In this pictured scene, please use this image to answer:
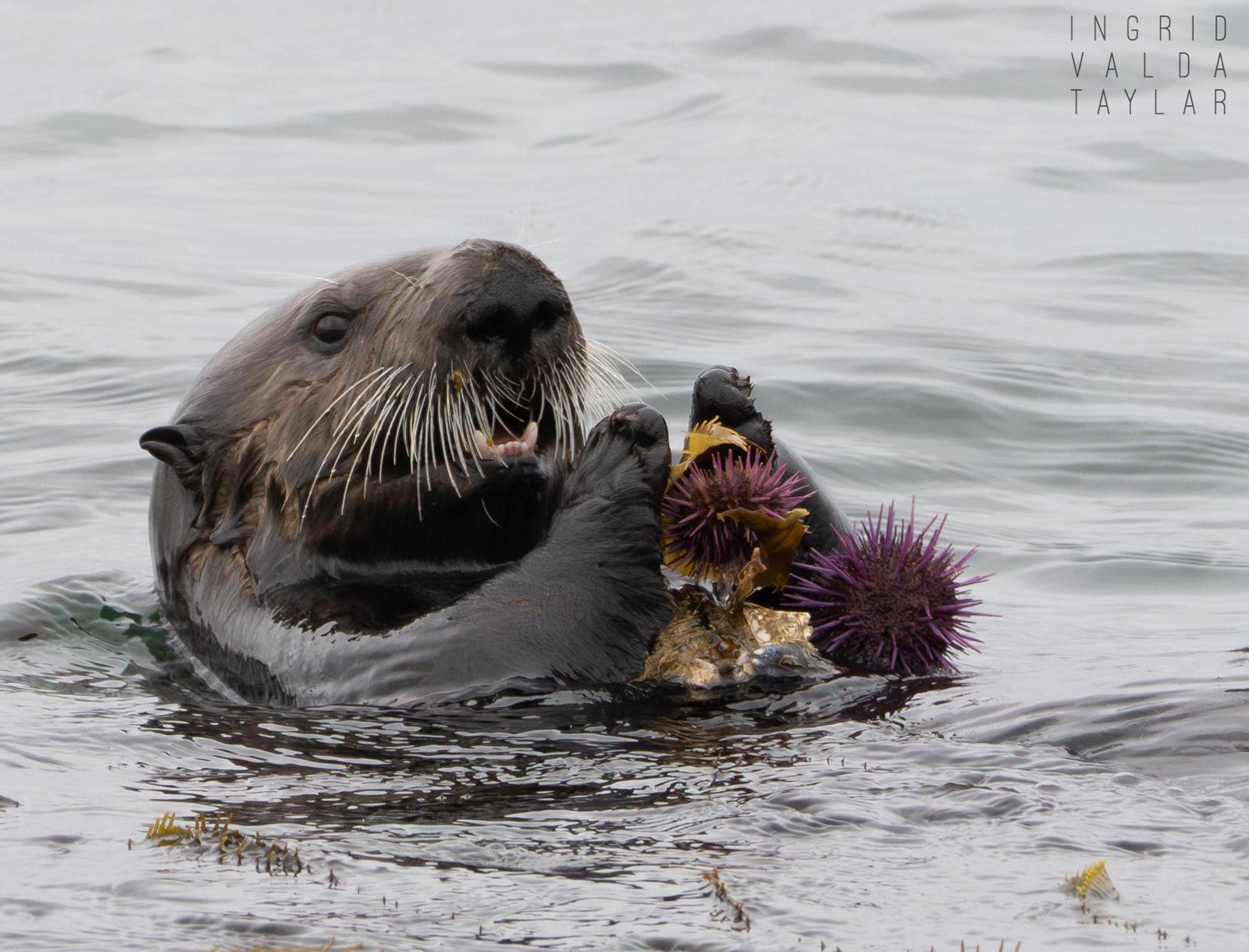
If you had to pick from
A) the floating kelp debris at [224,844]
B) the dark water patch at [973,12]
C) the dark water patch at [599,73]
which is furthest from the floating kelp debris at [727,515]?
the dark water patch at [973,12]

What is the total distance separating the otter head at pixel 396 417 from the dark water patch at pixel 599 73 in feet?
54.8

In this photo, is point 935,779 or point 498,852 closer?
point 498,852

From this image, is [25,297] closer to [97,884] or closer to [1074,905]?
[97,884]

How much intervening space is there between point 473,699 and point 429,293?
41.4 inches

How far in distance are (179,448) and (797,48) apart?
62.6ft

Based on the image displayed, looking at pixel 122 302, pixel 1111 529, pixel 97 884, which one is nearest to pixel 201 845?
pixel 97 884

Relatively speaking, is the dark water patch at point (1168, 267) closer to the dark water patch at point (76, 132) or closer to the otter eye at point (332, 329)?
the otter eye at point (332, 329)

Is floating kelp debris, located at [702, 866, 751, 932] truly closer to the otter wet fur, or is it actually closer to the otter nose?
the otter wet fur

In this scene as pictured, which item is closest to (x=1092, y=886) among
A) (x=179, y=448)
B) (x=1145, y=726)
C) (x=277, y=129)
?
(x=1145, y=726)

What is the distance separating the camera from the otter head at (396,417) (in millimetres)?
4109

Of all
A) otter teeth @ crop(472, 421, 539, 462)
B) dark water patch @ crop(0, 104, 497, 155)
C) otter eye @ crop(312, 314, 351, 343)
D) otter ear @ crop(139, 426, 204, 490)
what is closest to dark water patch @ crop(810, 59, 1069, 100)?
dark water patch @ crop(0, 104, 497, 155)

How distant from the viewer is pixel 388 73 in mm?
22406

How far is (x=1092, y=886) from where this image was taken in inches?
101

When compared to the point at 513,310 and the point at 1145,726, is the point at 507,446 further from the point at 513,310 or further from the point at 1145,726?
the point at 1145,726
